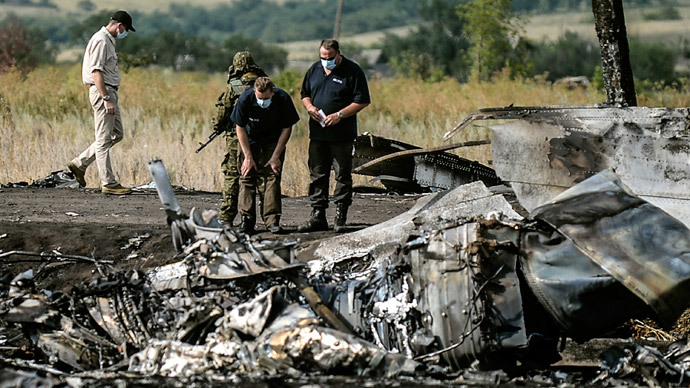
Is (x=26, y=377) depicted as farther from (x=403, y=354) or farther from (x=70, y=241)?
(x=70, y=241)

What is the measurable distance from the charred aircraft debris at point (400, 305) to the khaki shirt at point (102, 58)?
584 cm

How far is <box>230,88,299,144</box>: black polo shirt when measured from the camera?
9133mm

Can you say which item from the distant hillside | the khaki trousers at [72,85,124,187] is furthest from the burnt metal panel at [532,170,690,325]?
the distant hillside

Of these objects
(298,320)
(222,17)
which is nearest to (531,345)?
(298,320)

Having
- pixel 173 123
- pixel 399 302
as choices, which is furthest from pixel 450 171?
pixel 173 123

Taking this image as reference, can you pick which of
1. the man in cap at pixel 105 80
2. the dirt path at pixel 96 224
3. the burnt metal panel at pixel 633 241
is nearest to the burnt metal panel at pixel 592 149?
the dirt path at pixel 96 224

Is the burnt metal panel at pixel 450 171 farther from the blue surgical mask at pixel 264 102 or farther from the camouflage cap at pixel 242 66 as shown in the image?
the blue surgical mask at pixel 264 102

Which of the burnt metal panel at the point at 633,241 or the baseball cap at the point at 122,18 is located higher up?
the baseball cap at the point at 122,18

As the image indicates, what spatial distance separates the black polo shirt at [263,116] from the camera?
9133 millimetres

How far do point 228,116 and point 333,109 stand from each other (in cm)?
118

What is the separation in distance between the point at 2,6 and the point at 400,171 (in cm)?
12316

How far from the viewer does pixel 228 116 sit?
9.70 metres

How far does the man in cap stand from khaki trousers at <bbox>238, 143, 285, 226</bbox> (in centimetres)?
284

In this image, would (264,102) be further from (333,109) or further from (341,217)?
(341,217)
